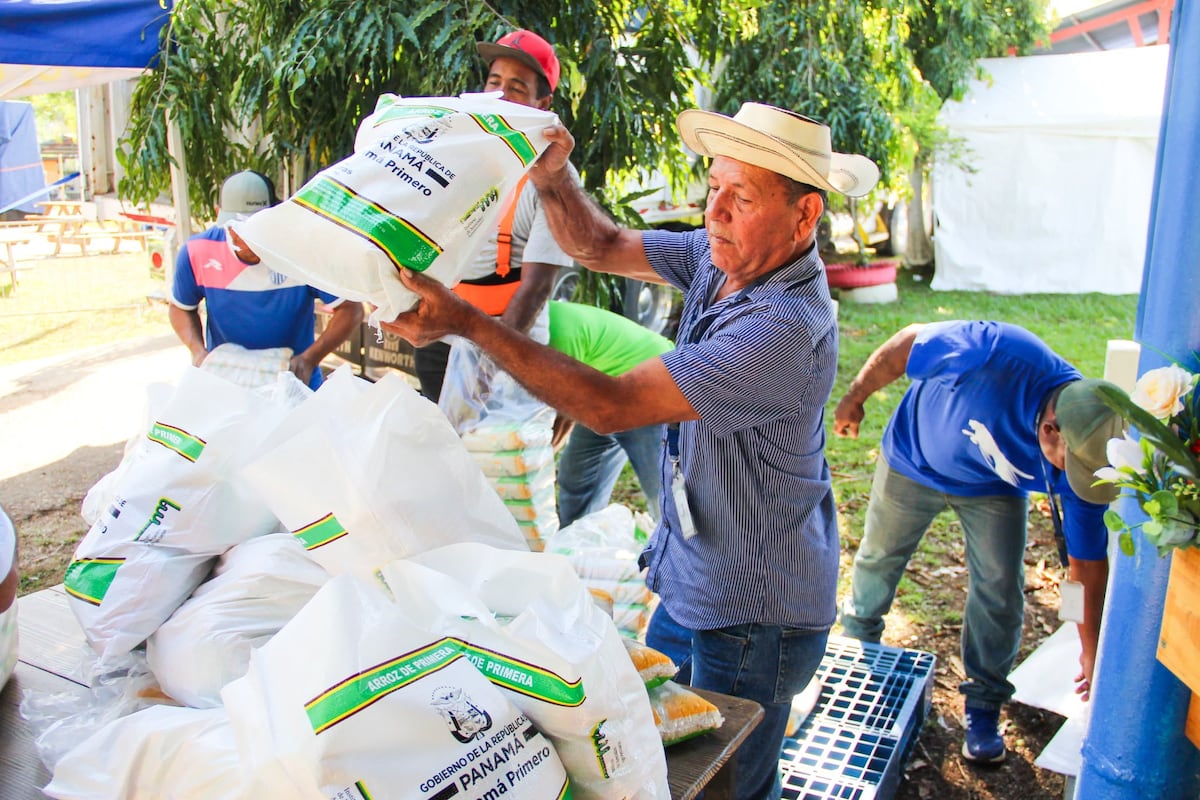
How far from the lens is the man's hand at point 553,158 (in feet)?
6.65

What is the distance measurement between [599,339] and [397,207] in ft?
6.55

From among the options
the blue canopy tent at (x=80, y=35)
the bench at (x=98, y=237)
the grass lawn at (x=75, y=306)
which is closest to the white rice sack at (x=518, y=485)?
the blue canopy tent at (x=80, y=35)

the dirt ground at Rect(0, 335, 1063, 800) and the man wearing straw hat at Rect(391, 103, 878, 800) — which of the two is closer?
the man wearing straw hat at Rect(391, 103, 878, 800)

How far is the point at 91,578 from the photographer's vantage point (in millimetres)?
1614

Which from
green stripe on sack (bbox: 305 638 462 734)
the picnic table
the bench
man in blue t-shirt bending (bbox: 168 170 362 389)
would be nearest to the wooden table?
green stripe on sack (bbox: 305 638 462 734)

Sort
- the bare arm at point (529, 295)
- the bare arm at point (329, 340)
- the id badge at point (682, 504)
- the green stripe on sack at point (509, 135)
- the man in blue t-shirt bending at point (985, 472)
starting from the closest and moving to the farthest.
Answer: the green stripe on sack at point (509, 135)
the id badge at point (682, 504)
the man in blue t-shirt bending at point (985, 472)
the bare arm at point (529, 295)
the bare arm at point (329, 340)

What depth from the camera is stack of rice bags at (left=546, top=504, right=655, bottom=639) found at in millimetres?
2531

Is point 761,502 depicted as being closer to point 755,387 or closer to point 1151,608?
point 755,387

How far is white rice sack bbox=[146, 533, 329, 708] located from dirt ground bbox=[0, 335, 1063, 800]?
2219mm

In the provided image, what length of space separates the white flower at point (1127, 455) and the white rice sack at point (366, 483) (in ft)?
4.20

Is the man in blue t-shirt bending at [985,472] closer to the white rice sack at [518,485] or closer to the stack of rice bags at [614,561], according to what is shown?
the stack of rice bags at [614,561]

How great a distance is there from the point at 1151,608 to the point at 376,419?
1773 millimetres

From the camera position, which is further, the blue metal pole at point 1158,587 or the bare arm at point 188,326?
the bare arm at point 188,326

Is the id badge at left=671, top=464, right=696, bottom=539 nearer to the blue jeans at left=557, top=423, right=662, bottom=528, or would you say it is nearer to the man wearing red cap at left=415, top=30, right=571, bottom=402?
the man wearing red cap at left=415, top=30, right=571, bottom=402
